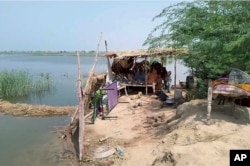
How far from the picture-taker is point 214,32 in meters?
7.97

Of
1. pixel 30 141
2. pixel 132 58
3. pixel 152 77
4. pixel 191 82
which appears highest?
pixel 132 58

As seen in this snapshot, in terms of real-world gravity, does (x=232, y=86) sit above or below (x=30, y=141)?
above

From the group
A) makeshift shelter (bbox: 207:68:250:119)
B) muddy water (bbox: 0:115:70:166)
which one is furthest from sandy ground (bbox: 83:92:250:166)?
muddy water (bbox: 0:115:70:166)

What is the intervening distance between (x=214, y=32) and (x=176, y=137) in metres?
2.76

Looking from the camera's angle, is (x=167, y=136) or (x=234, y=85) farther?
(x=167, y=136)

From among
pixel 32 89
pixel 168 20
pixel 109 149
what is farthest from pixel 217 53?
pixel 32 89

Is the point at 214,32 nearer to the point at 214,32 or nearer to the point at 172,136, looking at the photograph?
the point at 214,32

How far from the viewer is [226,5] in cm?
859

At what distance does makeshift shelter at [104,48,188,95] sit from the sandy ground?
3.73 m

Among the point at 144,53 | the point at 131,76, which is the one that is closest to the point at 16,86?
the point at 131,76

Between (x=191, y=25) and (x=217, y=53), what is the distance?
1379 mm

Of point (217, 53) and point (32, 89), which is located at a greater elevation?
point (217, 53)

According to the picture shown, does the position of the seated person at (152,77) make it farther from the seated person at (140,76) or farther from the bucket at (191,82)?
the bucket at (191,82)

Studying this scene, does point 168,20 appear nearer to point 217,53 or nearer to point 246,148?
point 217,53
